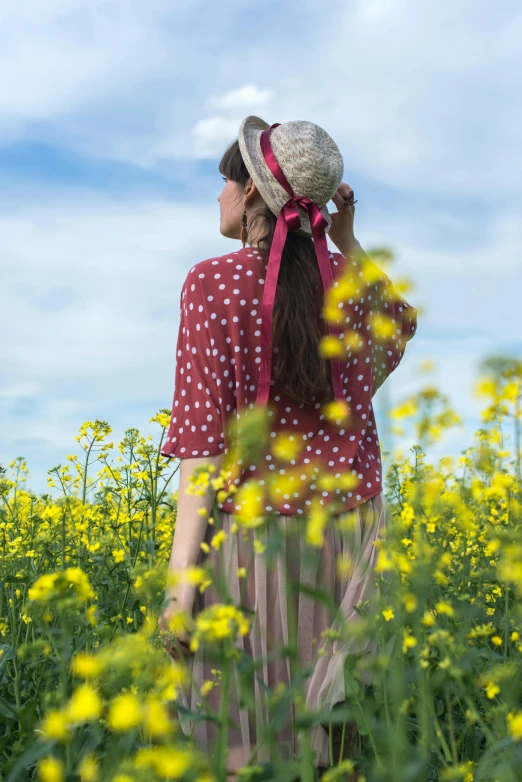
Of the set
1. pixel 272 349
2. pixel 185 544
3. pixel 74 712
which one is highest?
pixel 272 349

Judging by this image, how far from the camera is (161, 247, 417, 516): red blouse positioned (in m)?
2.19

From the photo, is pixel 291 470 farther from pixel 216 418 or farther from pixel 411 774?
pixel 411 774

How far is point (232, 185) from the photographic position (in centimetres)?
261

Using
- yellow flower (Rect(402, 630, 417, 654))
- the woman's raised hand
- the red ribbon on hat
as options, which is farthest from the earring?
yellow flower (Rect(402, 630, 417, 654))

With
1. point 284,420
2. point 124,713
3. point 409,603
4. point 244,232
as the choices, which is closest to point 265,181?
point 244,232

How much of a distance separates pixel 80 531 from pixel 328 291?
1572 millimetres

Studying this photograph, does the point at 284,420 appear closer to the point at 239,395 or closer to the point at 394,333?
the point at 239,395

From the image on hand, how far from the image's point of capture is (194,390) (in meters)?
2.25

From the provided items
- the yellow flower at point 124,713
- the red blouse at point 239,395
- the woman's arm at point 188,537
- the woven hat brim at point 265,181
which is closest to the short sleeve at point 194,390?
the red blouse at point 239,395

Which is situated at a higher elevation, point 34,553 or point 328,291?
point 328,291

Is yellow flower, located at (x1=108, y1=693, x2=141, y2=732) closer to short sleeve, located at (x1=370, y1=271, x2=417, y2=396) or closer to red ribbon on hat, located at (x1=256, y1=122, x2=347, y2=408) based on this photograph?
red ribbon on hat, located at (x1=256, y1=122, x2=347, y2=408)

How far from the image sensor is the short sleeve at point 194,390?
2.17 m

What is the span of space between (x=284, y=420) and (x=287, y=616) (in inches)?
20.8

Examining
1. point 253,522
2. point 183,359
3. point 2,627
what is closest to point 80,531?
point 2,627
